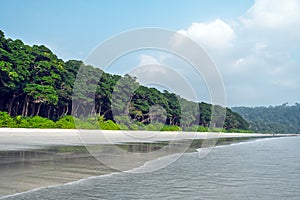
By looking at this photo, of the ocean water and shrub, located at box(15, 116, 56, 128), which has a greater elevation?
shrub, located at box(15, 116, 56, 128)

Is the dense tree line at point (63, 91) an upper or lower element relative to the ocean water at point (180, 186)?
upper

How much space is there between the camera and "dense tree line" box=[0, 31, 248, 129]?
39719mm

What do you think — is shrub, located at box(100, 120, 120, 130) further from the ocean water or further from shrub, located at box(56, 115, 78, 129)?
the ocean water

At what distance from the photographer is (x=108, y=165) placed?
42.3 feet

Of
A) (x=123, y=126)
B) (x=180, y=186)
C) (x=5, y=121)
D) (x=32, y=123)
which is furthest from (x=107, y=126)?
(x=180, y=186)

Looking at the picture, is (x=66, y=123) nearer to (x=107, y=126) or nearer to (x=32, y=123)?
(x=32, y=123)

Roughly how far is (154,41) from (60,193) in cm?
1079

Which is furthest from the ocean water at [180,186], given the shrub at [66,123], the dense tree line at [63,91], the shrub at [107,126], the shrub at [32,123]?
the shrub at [107,126]

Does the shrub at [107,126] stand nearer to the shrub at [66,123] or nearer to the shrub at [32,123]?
the shrub at [66,123]

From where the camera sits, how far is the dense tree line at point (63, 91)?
130 ft

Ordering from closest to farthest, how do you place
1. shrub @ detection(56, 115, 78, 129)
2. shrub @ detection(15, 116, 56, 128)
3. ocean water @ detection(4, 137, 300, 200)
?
ocean water @ detection(4, 137, 300, 200) → shrub @ detection(15, 116, 56, 128) → shrub @ detection(56, 115, 78, 129)

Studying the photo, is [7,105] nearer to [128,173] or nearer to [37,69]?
[37,69]

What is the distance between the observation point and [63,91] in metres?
45.8

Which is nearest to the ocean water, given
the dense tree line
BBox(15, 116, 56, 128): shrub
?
BBox(15, 116, 56, 128): shrub
